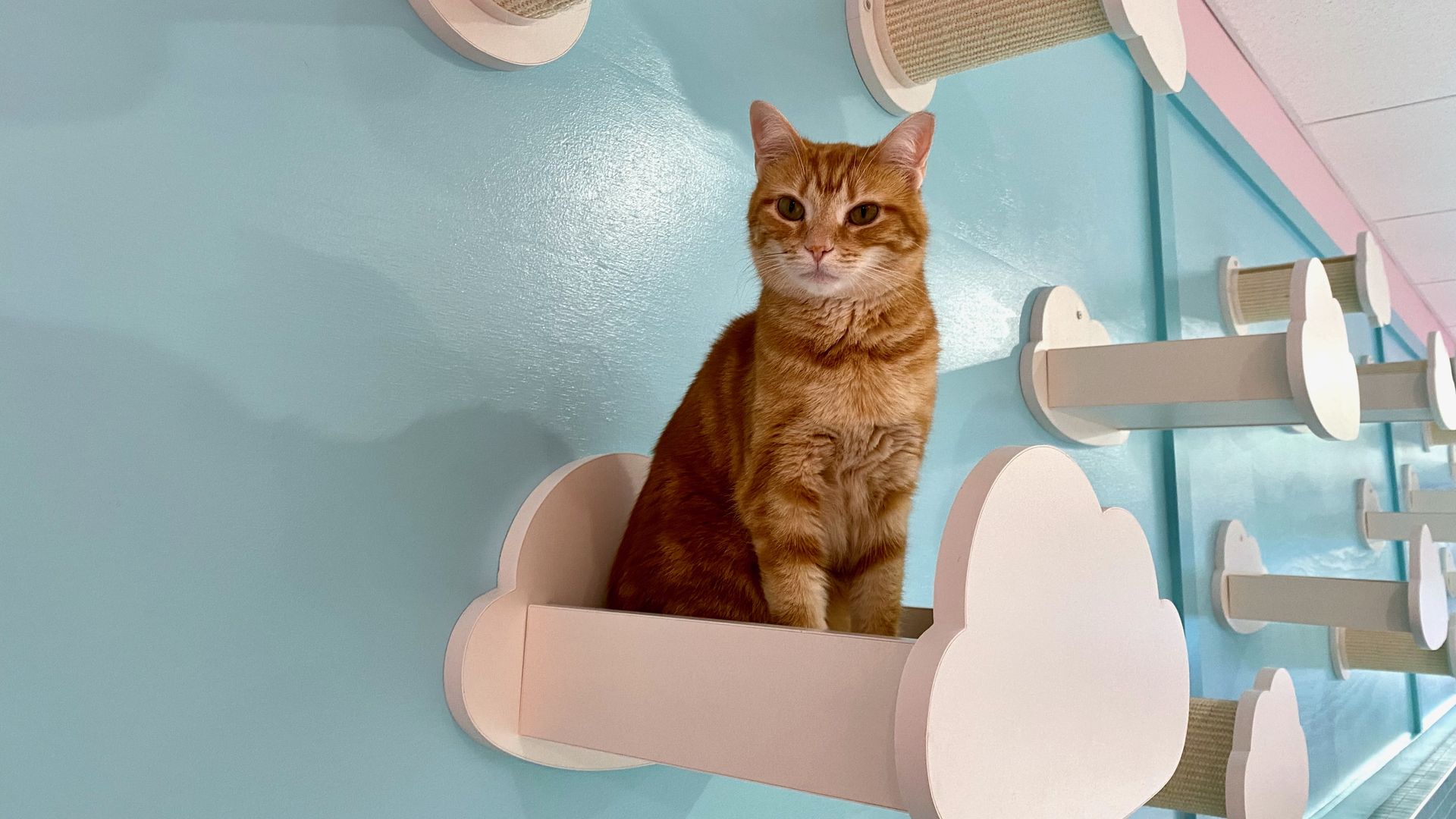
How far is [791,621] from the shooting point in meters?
0.67

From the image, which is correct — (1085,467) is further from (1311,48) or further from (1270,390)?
(1311,48)

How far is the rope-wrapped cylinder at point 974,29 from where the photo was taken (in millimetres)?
970

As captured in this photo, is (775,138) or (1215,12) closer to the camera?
(775,138)

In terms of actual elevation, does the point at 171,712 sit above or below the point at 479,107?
below

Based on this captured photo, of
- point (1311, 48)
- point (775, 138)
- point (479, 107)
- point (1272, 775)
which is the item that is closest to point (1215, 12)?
point (1311, 48)

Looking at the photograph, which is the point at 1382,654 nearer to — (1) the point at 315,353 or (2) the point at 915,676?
(2) the point at 915,676

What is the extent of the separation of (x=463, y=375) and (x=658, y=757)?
302mm

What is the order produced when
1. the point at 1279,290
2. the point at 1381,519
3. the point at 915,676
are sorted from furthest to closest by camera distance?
the point at 1381,519 → the point at 1279,290 → the point at 915,676

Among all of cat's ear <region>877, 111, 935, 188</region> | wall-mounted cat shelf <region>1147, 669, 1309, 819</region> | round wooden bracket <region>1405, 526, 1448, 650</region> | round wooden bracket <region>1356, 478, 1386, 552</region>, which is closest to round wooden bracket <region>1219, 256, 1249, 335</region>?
round wooden bracket <region>1405, 526, 1448, 650</region>

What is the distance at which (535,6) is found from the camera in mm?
688

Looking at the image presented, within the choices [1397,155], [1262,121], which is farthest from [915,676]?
[1397,155]

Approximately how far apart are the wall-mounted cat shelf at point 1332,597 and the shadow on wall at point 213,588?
1536 millimetres

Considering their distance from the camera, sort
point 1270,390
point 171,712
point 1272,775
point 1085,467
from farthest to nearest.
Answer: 1. point 1085,467
2. point 1272,775
3. point 1270,390
4. point 171,712

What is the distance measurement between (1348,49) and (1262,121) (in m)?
0.27
